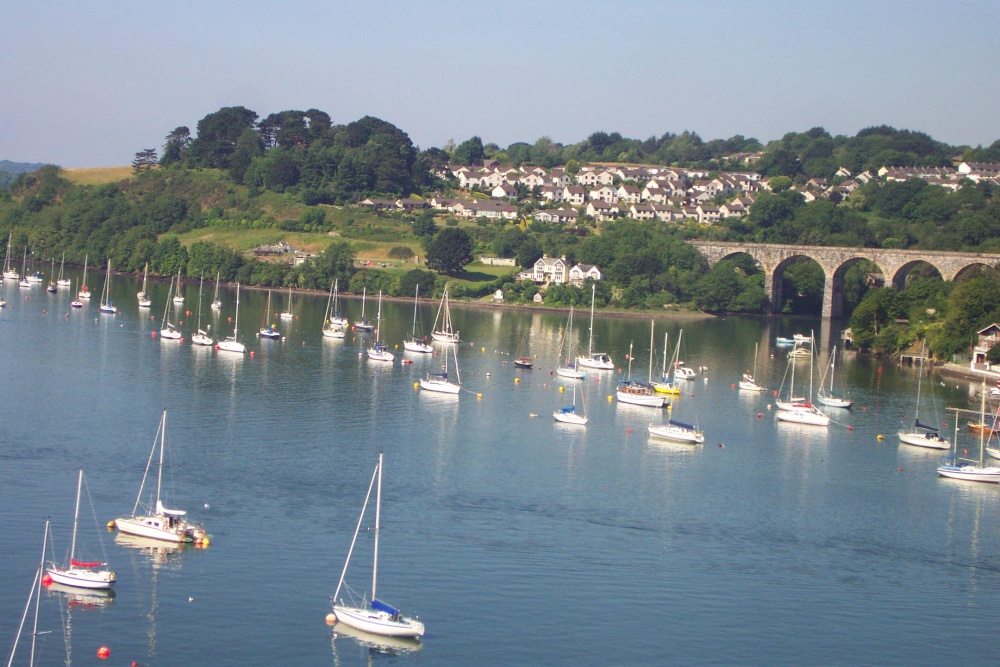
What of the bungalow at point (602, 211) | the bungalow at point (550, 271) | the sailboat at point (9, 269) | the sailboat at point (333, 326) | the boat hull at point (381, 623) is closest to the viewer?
the boat hull at point (381, 623)

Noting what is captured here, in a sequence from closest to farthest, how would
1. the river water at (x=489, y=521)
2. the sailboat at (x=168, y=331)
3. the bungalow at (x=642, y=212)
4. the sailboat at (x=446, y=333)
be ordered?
the river water at (x=489, y=521)
the sailboat at (x=168, y=331)
the sailboat at (x=446, y=333)
the bungalow at (x=642, y=212)

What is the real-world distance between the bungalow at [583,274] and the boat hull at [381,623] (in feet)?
204

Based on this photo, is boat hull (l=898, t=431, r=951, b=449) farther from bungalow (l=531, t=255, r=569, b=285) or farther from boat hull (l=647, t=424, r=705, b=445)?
bungalow (l=531, t=255, r=569, b=285)

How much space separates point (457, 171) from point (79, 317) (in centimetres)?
6172

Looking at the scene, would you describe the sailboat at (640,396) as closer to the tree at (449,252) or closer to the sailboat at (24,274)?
the tree at (449,252)

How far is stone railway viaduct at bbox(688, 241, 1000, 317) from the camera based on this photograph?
247ft

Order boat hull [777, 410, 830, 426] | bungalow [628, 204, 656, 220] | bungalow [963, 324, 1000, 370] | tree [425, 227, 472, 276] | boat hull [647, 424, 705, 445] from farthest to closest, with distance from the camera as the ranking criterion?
bungalow [628, 204, 656, 220] < tree [425, 227, 472, 276] < bungalow [963, 324, 1000, 370] < boat hull [777, 410, 830, 426] < boat hull [647, 424, 705, 445]

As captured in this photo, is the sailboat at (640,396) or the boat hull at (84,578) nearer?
the boat hull at (84,578)

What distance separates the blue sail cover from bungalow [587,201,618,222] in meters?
84.2

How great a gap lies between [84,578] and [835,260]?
223 ft

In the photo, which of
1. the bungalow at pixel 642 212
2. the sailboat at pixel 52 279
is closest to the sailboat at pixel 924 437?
the sailboat at pixel 52 279

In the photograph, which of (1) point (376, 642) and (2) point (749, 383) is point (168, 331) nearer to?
(2) point (749, 383)

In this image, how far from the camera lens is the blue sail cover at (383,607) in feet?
67.4

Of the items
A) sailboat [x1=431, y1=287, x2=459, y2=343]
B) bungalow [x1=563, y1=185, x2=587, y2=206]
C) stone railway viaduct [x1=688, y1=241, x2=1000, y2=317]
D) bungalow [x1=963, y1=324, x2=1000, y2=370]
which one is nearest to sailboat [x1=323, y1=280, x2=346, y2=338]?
sailboat [x1=431, y1=287, x2=459, y2=343]
